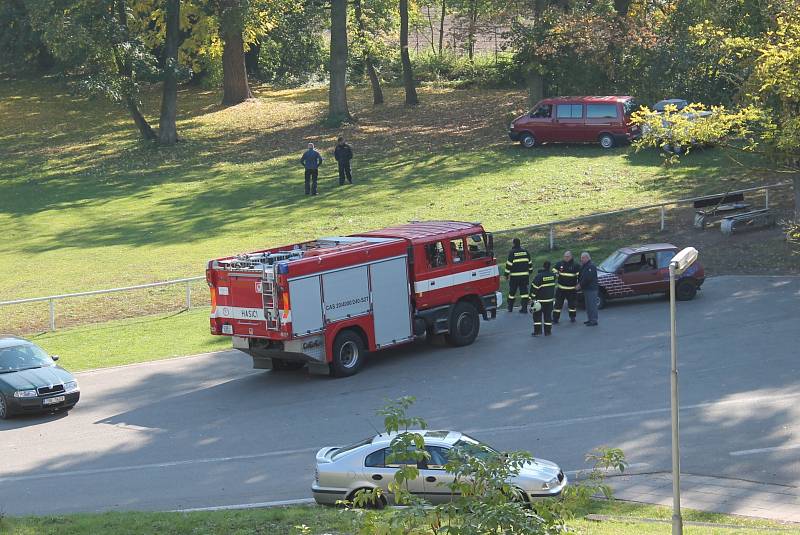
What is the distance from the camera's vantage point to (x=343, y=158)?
3834cm

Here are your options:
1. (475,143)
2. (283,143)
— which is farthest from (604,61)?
(283,143)

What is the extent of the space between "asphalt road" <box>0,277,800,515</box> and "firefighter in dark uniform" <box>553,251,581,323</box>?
16.6 inches

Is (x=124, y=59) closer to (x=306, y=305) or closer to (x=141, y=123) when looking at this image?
(x=141, y=123)

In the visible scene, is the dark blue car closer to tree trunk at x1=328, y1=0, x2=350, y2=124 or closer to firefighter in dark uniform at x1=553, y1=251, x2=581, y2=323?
firefighter in dark uniform at x1=553, y1=251, x2=581, y2=323

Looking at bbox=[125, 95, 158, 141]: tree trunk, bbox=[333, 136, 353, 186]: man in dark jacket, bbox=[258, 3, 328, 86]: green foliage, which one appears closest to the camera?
bbox=[333, 136, 353, 186]: man in dark jacket

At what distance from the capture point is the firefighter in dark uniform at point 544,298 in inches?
914

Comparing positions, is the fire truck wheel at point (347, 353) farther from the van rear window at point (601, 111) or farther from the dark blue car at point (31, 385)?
the van rear window at point (601, 111)

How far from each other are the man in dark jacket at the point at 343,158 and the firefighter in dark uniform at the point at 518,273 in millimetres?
13240

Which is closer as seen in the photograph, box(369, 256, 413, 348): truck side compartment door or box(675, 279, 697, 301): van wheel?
box(369, 256, 413, 348): truck side compartment door

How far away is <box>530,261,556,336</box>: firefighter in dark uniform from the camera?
76.1ft

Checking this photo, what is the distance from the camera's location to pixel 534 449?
16609mm

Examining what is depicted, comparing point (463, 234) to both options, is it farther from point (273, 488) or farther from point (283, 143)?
point (283, 143)

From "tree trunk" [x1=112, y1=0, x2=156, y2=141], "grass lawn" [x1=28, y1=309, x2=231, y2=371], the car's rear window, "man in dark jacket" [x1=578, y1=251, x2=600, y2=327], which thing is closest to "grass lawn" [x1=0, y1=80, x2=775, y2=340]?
"grass lawn" [x1=28, y1=309, x2=231, y2=371]

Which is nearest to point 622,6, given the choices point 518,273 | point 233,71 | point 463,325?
point 233,71
